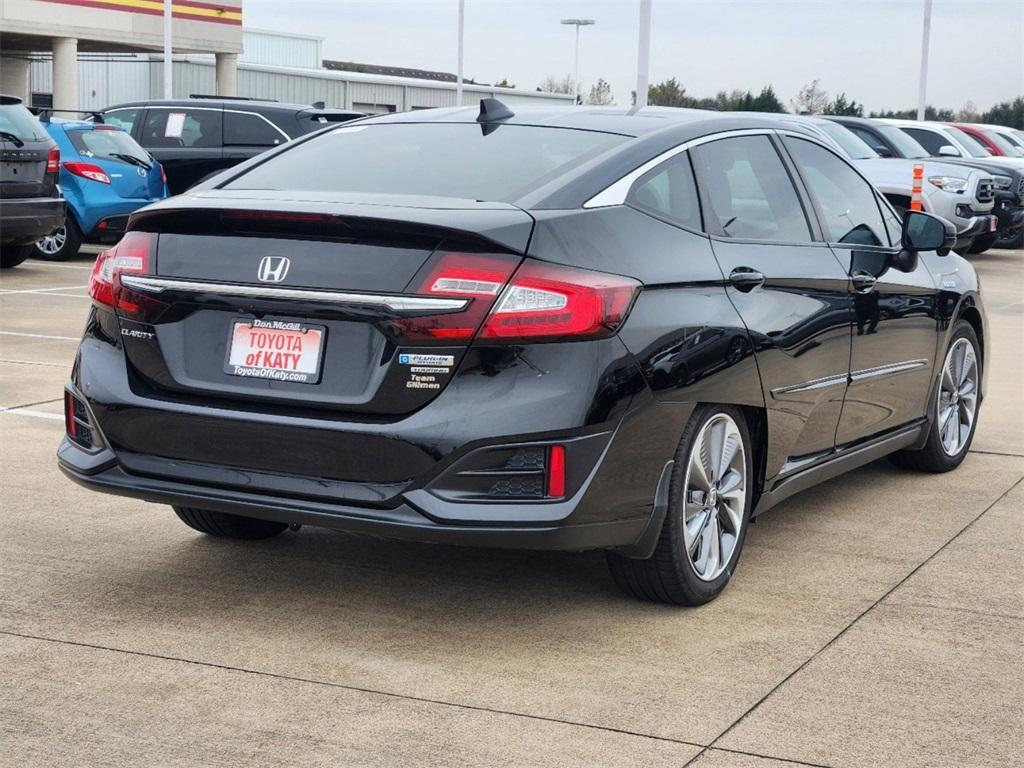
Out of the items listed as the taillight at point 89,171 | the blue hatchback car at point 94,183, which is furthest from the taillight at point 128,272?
the taillight at point 89,171

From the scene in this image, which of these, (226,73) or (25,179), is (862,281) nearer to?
(25,179)

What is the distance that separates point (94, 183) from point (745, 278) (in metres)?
13.4

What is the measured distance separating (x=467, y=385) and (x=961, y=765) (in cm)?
153

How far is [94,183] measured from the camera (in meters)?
17.1

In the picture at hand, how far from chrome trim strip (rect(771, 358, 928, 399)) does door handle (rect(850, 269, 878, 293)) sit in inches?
11.9

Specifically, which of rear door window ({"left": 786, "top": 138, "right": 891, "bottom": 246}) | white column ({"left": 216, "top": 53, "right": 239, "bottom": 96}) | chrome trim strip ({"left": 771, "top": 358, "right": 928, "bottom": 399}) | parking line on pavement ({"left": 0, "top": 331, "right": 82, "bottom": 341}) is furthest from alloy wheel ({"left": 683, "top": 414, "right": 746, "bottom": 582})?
white column ({"left": 216, "top": 53, "right": 239, "bottom": 96})

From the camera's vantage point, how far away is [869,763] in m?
3.56

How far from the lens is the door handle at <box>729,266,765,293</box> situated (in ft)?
16.0

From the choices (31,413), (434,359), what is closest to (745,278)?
(434,359)

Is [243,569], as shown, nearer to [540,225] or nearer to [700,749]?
[540,225]

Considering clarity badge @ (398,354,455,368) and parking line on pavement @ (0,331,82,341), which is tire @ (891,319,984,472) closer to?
clarity badge @ (398,354,455,368)

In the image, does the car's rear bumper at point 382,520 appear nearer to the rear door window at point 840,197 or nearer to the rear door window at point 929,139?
the rear door window at point 840,197

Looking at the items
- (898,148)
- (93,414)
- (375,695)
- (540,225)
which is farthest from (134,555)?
(898,148)

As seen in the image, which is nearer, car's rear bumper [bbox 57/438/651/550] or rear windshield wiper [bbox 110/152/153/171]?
car's rear bumper [bbox 57/438/651/550]
